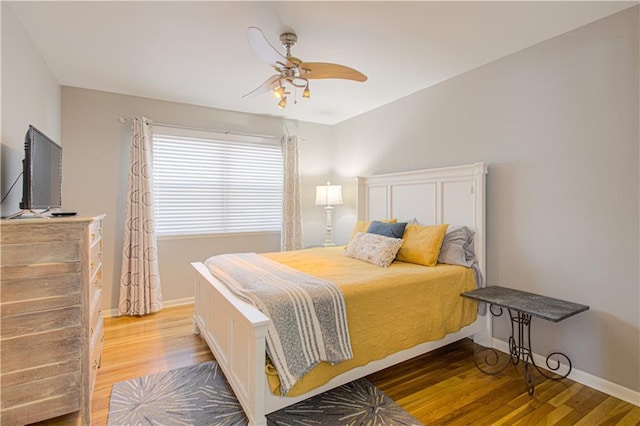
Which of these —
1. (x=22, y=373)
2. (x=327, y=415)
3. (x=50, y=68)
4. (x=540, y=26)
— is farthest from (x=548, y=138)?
(x=50, y=68)

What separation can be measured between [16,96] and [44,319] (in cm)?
159

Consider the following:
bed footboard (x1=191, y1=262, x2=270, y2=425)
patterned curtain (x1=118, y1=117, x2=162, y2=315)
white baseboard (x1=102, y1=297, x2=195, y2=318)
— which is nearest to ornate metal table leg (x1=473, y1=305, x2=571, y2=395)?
bed footboard (x1=191, y1=262, x2=270, y2=425)

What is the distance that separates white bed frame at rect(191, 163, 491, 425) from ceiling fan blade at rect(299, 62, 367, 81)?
1.41 m

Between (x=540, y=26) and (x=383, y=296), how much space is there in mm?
2256

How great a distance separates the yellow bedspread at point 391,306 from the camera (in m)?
1.98

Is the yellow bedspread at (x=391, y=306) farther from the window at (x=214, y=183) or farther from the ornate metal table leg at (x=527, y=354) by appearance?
the window at (x=214, y=183)

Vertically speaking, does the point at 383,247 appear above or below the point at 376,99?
below

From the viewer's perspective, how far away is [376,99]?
3854mm

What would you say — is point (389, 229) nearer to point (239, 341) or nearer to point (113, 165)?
point (239, 341)

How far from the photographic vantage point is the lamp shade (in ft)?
15.0

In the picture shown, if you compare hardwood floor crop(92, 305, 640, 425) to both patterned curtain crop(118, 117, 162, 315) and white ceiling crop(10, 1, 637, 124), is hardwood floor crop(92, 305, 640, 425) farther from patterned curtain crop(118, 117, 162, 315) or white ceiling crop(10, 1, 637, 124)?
white ceiling crop(10, 1, 637, 124)

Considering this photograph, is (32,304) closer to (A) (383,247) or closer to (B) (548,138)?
(A) (383,247)

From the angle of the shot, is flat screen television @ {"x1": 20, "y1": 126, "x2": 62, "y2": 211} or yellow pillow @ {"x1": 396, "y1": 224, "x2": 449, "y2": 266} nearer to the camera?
flat screen television @ {"x1": 20, "y1": 126, "x2": 62, "y2": 211}

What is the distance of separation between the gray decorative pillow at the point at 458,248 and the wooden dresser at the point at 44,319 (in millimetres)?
2668
